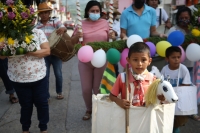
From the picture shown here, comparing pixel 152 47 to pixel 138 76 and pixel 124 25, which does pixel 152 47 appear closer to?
pixel 124 25

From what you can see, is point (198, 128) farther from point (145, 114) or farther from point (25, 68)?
point (25, 68)

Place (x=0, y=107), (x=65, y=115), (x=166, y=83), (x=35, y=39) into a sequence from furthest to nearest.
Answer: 1. (x=0, y=107)
2. (x=65, y=115)
3. (x=35, y=39)
4. (x=166, y=83)

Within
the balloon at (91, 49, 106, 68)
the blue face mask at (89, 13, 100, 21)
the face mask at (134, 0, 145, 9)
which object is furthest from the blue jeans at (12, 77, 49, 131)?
the face mask at (134, 0, 145, 9)

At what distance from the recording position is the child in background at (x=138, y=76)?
2.37 m

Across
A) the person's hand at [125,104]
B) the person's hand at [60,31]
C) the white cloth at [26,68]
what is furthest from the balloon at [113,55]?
the person's hand at [60,31]

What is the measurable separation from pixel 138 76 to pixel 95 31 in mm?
1579

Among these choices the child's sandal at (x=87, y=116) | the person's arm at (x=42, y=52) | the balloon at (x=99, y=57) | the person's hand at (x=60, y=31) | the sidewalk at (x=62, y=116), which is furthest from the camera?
the person's hand at (x=60, y=31)

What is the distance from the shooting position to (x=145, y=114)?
219 centimetres

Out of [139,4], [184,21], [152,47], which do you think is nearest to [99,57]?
[152,47]

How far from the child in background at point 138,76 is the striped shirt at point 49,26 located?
2.41 metres

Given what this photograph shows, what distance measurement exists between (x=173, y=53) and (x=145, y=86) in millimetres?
1019

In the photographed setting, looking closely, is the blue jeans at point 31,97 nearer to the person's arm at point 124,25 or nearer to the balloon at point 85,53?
the balloon at point 85,53

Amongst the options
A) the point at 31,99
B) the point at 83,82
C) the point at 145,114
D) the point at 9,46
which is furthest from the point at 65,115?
the point at 145,114

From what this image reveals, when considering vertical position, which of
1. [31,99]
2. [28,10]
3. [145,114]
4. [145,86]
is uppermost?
[28,10]
